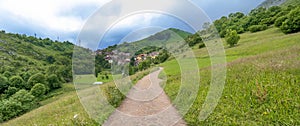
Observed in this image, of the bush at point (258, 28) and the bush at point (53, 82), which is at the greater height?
the bush at point (258, 28)

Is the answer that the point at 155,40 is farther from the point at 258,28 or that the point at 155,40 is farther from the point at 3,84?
the point at 3,84

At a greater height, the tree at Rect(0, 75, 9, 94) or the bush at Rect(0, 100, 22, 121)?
the tree at Rect(0, 75, 9, 94)

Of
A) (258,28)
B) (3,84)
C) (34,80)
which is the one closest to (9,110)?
(34,80)

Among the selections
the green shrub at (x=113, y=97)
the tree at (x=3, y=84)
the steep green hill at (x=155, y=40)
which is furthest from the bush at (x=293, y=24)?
the tree at (x=3, y=84)

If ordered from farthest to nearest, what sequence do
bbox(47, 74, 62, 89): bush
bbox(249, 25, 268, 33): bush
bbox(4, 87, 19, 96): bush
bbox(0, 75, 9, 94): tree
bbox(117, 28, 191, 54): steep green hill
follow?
bbox(47, 74, 62, 89): bush
bbox(0, 75, 9, 94): tree
bbox(4, 87, 19, 96): bush
bbox(249, 25, 268, 33): bush
bbox(117, 28, 191, 54): steep green hill

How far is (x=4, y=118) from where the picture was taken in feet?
156

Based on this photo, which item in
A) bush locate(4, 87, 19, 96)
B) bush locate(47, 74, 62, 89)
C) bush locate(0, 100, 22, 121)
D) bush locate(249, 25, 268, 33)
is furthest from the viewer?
bush locate(47, 74, 62, 89)

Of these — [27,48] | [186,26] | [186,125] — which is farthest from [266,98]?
[27,48]

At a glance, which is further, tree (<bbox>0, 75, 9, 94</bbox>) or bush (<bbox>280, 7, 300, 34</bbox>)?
tree (<bbox>0, 75, 9, 94</bbox>)

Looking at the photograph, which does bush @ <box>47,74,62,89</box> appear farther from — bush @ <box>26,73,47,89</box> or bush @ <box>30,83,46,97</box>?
bush @ <box>30,83,46,97</box>

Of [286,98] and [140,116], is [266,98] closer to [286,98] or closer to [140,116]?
[286,98]

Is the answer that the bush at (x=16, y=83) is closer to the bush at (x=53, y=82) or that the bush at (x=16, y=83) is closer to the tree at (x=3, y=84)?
the tree at (x=3, y=84)

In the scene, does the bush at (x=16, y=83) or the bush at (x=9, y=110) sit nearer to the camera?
the bush at (x=9, y=110)

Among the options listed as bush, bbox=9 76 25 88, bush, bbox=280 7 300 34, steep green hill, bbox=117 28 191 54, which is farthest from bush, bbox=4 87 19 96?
bush, bbox=280 7 300 34
